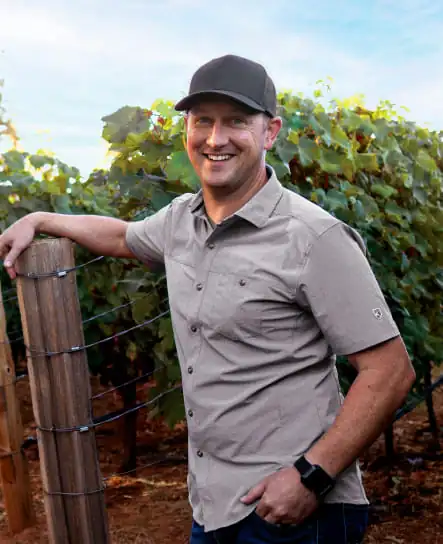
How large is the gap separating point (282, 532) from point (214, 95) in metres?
1.27

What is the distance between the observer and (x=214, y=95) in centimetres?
236

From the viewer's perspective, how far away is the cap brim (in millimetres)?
2314

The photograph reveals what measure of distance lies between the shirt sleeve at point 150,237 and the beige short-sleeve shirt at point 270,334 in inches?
17.8

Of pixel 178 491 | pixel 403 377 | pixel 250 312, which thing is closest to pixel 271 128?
pixel 250 312

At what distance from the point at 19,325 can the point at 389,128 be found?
9.77ft

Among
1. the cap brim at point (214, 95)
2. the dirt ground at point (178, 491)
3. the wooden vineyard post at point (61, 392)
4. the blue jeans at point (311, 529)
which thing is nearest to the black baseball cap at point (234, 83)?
the cap brim at point (214, 95)

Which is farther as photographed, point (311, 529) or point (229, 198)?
point (229, 198)

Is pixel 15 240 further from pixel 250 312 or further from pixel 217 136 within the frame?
pixel 250 312

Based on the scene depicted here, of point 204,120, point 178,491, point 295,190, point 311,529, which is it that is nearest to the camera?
point 311,529

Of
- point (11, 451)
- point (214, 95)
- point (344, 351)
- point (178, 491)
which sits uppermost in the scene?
point (214, 95)

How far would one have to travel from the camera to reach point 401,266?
17.3 feet

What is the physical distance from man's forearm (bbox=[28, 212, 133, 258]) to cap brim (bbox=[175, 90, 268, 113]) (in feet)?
2.62

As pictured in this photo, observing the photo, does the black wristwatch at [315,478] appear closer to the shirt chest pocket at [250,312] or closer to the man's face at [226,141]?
the shirt chest pocket at [250,312]

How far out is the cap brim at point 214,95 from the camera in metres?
2.31
